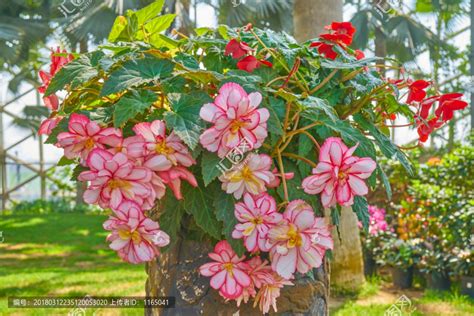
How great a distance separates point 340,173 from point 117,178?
1.23 feet

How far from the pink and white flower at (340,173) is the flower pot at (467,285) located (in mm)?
3713

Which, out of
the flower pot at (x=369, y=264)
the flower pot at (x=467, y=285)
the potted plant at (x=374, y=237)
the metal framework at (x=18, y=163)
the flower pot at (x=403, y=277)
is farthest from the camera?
the metal framework at (x=18, y=163)

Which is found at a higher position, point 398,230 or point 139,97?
point 139,97

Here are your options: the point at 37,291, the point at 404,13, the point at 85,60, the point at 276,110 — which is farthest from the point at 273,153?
the point at 404,13

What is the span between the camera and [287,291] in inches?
46.4

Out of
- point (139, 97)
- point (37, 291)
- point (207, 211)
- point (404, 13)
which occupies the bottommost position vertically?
point (37, 291)

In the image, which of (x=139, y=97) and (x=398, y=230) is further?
(x=398, y=230)

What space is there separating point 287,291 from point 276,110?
0.40 m

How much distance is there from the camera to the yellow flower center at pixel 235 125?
0.93 metres

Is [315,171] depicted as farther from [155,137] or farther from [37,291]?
[37,291]

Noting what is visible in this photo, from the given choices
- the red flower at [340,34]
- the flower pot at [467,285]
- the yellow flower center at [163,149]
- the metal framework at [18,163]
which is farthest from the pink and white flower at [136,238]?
the metal framework at [18,163]

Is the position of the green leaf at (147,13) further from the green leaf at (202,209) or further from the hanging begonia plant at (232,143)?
the green leaf at (202,209)

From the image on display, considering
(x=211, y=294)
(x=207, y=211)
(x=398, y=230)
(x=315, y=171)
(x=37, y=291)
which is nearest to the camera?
(x=315, y=171)

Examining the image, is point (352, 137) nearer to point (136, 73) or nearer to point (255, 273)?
point (255, 273)
